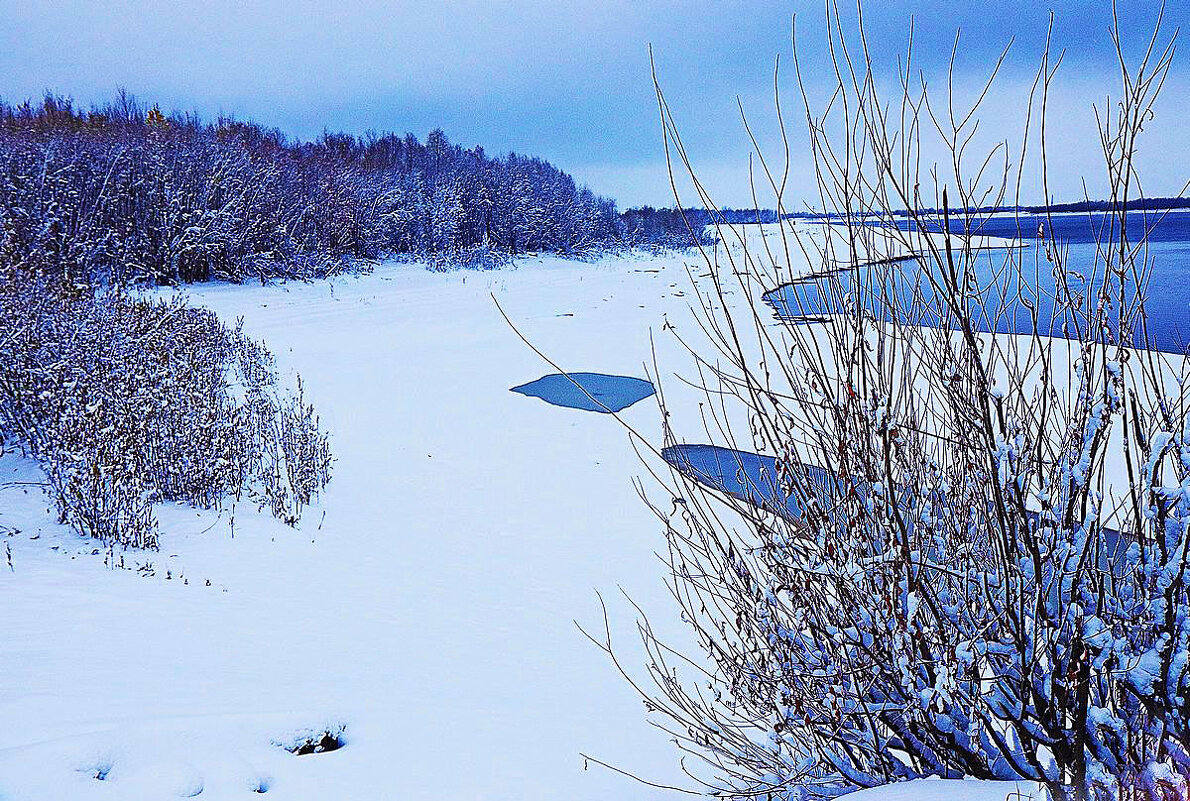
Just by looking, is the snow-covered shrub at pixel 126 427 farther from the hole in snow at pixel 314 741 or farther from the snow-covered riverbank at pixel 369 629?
the hole in snow at pixel 314 741

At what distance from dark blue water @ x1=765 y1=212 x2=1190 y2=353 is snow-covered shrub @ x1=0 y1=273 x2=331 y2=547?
15.6 ft

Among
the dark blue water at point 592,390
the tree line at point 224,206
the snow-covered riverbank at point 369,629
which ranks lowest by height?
the snow-covered riverbank at point 369,629

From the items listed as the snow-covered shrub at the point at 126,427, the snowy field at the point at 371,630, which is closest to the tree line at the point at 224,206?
the snow-covered shrub at the point at 126,427

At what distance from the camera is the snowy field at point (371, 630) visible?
296 cm

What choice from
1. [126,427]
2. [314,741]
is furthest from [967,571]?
[126,427]

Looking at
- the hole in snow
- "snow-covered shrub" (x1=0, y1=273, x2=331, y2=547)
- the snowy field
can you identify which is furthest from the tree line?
the hole in snow

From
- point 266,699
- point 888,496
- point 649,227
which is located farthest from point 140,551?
point 649,227

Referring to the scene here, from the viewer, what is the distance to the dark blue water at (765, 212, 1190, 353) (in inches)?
84.1

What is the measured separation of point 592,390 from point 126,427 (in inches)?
237

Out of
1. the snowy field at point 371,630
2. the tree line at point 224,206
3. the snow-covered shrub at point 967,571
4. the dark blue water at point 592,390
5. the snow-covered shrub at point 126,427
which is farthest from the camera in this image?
the tree line at point 224,206

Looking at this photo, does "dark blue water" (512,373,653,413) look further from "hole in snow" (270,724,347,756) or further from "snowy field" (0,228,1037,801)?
"hole in snow" (270,724,347,756)

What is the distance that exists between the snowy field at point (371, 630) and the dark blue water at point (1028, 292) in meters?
1.30

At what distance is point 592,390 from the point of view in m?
11.1

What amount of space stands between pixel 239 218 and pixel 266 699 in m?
21.2
